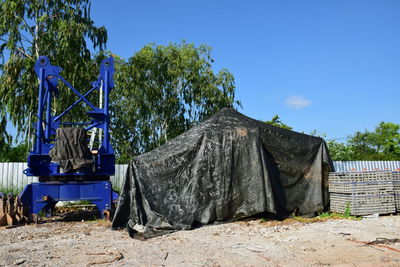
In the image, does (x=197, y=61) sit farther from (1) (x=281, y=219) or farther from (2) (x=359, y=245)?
(2) (x=359, y=245)

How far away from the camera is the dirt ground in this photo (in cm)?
506

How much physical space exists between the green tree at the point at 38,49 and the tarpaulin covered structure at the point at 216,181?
10.3 meters

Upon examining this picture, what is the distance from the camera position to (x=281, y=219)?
813 centimetres

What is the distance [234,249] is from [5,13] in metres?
15.8

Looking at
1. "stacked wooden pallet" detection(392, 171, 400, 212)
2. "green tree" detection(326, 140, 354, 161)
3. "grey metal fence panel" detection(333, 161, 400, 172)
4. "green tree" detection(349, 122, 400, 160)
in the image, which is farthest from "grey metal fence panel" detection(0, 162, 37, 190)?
"green tree" detection(349, 122, 400, 160)

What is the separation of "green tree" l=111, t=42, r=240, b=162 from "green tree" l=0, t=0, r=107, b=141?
371 centimetres

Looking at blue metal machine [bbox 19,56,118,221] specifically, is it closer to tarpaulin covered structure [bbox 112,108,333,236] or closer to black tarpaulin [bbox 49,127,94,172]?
black tarpaulin [bbox 49,127,94,172]

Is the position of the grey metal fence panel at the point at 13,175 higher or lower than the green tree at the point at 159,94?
lower

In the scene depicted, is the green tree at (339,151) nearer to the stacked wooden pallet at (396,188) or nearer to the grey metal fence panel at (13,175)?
the stacked wooden pallet at (396,188)

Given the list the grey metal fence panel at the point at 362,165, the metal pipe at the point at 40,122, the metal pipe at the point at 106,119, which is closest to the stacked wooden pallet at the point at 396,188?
the metal pipe at the point at 106,119

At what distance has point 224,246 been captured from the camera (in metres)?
5.94

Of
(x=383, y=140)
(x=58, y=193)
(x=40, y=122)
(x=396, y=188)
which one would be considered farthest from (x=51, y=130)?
(x=383, y=140)

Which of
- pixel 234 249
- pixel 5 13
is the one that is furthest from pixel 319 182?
pixel 5 13

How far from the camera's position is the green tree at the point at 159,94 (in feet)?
70.7
